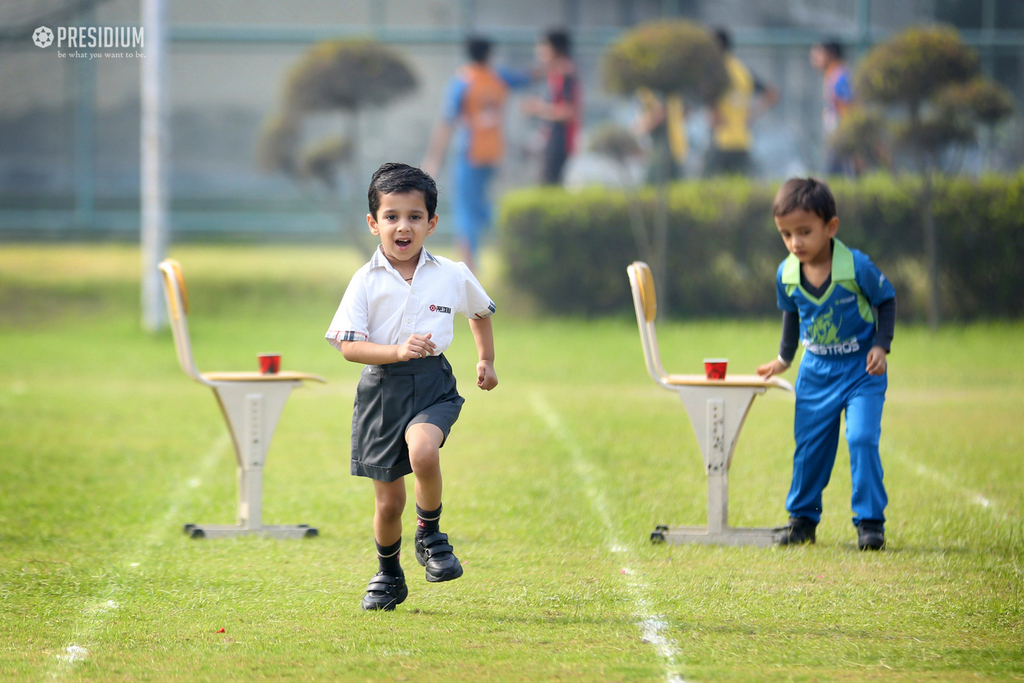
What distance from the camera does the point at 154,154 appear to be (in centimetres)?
1452

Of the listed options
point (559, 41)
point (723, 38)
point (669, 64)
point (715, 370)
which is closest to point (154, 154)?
point (559, 41)

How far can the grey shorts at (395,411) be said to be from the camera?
14.2 ft

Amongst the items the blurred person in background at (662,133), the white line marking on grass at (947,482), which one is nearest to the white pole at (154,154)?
the blurred person in background at (662,133)

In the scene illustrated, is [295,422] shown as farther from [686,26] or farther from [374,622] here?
[686,26]

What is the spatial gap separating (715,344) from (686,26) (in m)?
4.22

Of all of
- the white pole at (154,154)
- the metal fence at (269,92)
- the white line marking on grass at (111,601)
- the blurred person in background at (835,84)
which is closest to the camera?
the white line marking on grass at (111,601)

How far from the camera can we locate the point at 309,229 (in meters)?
19.0

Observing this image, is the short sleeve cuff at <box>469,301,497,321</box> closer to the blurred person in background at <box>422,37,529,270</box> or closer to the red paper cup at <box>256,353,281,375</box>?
the red paper cup at <box>256,353,281,375</box>

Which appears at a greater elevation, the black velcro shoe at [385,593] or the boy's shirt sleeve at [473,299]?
the boy's shirt sleeve at [473,299]

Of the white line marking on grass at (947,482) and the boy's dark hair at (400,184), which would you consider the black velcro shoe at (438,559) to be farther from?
the white line marking on grass at (947,482)

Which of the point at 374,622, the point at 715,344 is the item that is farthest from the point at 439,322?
the point at 715,344

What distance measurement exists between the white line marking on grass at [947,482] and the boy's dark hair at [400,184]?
11.2 feet

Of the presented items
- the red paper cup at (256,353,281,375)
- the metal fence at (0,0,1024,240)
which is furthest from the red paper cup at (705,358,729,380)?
the metal fence at (0,0,1024,240)

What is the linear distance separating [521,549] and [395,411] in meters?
1.34
